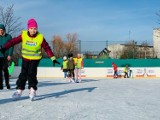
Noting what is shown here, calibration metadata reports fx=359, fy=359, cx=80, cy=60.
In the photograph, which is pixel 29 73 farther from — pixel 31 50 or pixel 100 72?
pixel 100 72

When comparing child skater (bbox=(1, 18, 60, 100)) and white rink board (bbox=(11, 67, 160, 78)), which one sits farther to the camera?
white rink board (bbox=(11, 67, 160, 78))

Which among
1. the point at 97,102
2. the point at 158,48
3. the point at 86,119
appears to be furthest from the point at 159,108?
the point at 158,48

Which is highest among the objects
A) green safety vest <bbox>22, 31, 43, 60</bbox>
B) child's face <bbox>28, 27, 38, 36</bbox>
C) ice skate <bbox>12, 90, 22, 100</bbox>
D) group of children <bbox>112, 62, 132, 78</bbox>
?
child's face <bbox>28, 27, 38, 36</bbox>

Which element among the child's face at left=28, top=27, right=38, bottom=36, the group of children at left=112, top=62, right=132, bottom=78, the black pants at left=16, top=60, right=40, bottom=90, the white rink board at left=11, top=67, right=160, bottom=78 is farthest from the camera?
the white rink board at left=11, top=67, right=160, bottom=78

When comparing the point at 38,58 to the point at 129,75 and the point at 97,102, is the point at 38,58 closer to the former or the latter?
the point at 97,102

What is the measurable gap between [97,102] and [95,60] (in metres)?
24.4

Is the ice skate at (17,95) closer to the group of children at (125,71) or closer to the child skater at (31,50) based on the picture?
the child skater at (31,50)

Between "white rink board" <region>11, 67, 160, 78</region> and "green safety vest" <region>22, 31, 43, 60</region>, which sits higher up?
"green safety vest" <region>22, 31, 43, 60</region>

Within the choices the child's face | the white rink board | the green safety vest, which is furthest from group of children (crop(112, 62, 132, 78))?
the child's face

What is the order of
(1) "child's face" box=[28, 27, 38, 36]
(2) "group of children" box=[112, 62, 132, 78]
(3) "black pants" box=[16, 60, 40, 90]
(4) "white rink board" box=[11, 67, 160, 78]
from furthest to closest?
(4) "white rink board" box=[11, 67, 160, 78] → (2) "group of children" box=[112, 62, 132, 78] → (3) "black pants" box=[16, 60, 40, 90] → (1) "child's face" box=[28, 27, 38, 36]

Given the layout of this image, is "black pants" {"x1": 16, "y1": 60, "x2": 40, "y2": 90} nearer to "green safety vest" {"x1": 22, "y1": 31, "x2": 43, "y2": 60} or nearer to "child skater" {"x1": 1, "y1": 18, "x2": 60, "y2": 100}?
"child skater" {"x1": 1, "y1": 18, "x2": 60, "y2": 100}

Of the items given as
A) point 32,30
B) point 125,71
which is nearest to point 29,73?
point 32,30

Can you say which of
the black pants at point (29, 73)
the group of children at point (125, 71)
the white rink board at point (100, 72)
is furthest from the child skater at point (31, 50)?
the white rink board at point (100, 72)

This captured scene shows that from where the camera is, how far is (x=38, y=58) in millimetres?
6996
